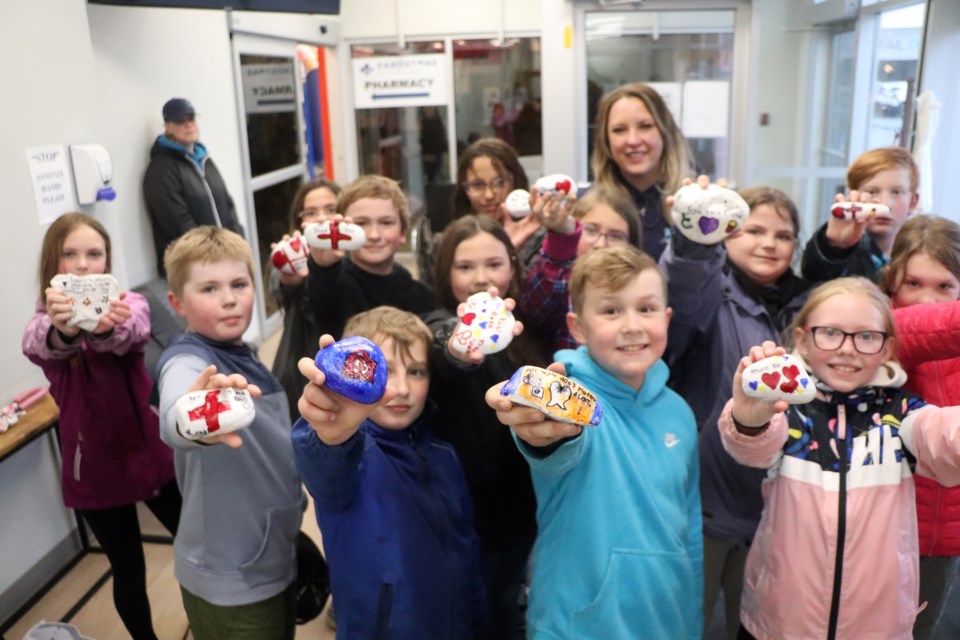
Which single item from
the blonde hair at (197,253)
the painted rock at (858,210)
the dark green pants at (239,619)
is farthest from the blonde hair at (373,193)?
the painted rock at (858,210)

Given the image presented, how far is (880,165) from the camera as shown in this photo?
2051mm

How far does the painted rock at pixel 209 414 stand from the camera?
1240mm

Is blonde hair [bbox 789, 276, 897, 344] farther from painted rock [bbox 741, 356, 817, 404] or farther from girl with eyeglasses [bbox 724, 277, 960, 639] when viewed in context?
painted rock [bbox 741, 356, 817, 404]

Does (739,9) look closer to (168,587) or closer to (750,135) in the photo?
(750,135)

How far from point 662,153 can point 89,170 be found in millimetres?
2059

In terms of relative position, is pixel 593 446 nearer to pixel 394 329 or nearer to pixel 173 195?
pixel 394 329

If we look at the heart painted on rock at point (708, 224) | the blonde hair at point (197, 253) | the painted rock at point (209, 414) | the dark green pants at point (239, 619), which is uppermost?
the heart painted on rock at point (708, 224)

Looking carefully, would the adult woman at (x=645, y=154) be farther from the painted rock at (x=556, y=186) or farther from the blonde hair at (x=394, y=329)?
the blonde hair at (x=394, y=329)

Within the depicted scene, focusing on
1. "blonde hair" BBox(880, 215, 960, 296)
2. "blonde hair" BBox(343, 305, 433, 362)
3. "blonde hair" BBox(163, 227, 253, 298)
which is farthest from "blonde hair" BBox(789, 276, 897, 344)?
"blonde hair" BBox(163, 227, 253, 298)

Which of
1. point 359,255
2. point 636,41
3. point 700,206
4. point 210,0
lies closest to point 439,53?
point 636,41

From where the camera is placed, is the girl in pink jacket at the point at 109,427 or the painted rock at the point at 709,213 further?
the girl in pink jacket at the point at 109,427

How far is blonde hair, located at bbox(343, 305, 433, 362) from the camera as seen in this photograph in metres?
1.51

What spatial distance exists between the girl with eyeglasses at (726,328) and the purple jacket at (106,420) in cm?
140

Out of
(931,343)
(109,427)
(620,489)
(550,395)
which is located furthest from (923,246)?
(109,427)
